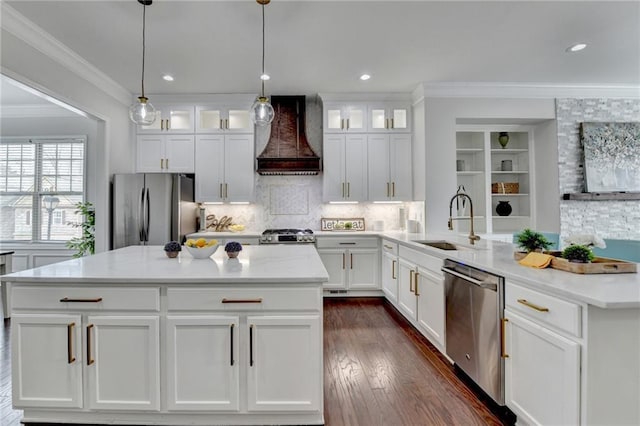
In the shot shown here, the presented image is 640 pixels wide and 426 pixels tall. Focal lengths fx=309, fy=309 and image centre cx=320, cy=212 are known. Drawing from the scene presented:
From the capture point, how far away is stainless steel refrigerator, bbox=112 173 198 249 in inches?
160

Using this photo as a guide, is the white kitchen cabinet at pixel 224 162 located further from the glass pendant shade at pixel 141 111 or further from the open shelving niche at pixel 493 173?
the open shelving niche at pixel 493 173

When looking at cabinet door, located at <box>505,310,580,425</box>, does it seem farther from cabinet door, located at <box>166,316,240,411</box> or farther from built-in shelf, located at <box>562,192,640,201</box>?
built-in shelf, located at <box>562,192,640,201</box>

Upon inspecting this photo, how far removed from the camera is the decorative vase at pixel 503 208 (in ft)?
15.6

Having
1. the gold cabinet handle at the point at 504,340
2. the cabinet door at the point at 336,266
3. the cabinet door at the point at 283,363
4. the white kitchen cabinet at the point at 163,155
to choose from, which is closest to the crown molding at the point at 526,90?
the cabinet door at the point at 336,266

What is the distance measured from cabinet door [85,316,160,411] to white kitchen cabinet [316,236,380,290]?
2.83m

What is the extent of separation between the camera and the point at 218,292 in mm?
1745

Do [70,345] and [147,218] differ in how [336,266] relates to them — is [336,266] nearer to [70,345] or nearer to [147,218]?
[147,218]

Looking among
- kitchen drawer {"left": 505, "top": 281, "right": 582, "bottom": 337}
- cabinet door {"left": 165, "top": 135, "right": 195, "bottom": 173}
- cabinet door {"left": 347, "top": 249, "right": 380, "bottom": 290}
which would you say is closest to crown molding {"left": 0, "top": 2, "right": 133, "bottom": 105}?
cabinet door {"left": 165, "top": 135, "right": 195, "bottom": 173}

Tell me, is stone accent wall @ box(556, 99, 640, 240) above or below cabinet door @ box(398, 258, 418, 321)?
above

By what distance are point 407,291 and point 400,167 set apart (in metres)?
2.04

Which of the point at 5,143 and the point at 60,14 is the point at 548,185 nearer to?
the point at 60,14

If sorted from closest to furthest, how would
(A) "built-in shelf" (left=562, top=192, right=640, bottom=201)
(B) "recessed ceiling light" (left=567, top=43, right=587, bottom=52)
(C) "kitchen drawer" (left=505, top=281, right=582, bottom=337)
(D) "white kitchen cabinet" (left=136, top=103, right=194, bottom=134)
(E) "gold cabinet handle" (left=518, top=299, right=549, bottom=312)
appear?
(C) "kitchen drawer" (left=505, top=281, right=582, bottom=337) < (E) "gold cabinet handle" (left=518, top=299, right=549, bottom=312) < (B) "recessed ceiling light" (left=567, top=43, right=587, bottom=52) < (A) "built-in shelf" (left=562, top=192, right=640, bottom=201) < (D) "white kitchen cabinet" (left=136, top=103, right=194, bottom=134)

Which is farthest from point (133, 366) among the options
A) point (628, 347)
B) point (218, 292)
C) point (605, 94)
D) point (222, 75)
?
point (605, 94)

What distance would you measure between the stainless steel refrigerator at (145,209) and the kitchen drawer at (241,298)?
262cm
